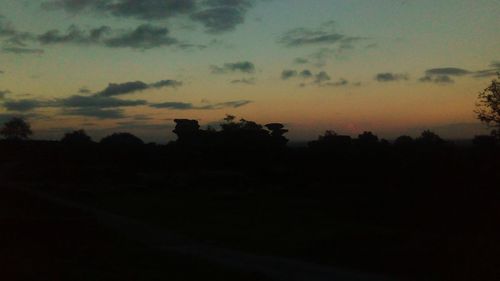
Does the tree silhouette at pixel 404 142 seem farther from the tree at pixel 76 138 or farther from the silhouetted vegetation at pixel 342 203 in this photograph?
the tree at pixel 76 138

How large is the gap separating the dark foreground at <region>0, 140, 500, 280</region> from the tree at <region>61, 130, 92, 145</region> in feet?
169

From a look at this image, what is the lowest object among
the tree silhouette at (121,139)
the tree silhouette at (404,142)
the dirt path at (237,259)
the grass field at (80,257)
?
the dirt path at (237,259)

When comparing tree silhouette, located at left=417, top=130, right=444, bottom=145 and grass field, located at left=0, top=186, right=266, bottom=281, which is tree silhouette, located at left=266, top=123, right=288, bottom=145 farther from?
grass field, located at left=0, top=186, right=266, bottom=281

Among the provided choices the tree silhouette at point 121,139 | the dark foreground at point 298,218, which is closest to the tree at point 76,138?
the tree silhouette at point 121,139

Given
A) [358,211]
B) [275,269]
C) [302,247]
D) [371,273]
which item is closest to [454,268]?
[371,273]

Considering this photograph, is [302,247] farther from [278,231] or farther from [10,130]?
[10,130]

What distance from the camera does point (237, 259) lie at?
65.5 feet

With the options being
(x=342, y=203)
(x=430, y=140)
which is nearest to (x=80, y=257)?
(x=342, y=203)

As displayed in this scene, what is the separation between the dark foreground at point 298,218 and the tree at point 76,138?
51.5m

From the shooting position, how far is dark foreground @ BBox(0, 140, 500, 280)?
58.3 ft

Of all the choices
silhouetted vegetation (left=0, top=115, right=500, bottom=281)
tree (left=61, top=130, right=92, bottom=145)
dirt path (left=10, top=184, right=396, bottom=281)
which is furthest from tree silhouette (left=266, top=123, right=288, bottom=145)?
dirt path (left=10, top=184, right=396, bottom=281)

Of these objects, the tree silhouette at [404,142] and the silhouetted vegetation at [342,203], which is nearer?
the silhouetted vegetation at [342,203]

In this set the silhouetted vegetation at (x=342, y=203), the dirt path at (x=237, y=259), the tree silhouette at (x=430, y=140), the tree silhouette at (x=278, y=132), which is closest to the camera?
the dirt path at (x=237, y=259)

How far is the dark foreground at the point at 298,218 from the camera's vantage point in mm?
17781
